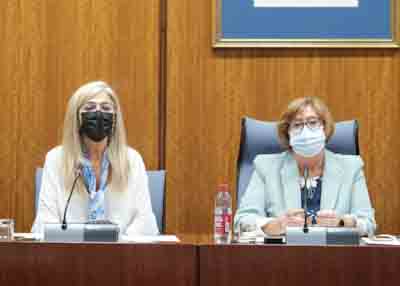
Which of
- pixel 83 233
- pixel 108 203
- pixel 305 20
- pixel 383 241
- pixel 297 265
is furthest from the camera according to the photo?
pixel 305 20

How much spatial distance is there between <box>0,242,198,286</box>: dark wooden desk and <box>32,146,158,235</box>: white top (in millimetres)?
946

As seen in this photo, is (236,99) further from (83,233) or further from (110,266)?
(110,266)

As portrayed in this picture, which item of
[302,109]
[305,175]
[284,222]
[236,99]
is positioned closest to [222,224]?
[284,222]

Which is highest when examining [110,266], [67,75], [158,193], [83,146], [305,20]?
[305,20]

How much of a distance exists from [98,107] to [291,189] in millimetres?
955

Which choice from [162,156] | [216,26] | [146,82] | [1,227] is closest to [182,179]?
[162,156]

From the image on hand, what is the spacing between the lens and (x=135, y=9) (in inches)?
193

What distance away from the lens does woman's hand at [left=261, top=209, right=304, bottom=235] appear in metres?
3.38

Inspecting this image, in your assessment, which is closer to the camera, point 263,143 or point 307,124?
point 307,124

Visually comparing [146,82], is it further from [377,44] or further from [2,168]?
[377,44]

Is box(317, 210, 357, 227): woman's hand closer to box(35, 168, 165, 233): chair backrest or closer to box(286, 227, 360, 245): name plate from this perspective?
box(286, 227, 360, 245): name plate

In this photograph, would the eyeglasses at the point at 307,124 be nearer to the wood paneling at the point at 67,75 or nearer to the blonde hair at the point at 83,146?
the blonde hair at the point at 83,146

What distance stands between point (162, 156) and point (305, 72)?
36.9 inches

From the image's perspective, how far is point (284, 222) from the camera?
11.3 ft
